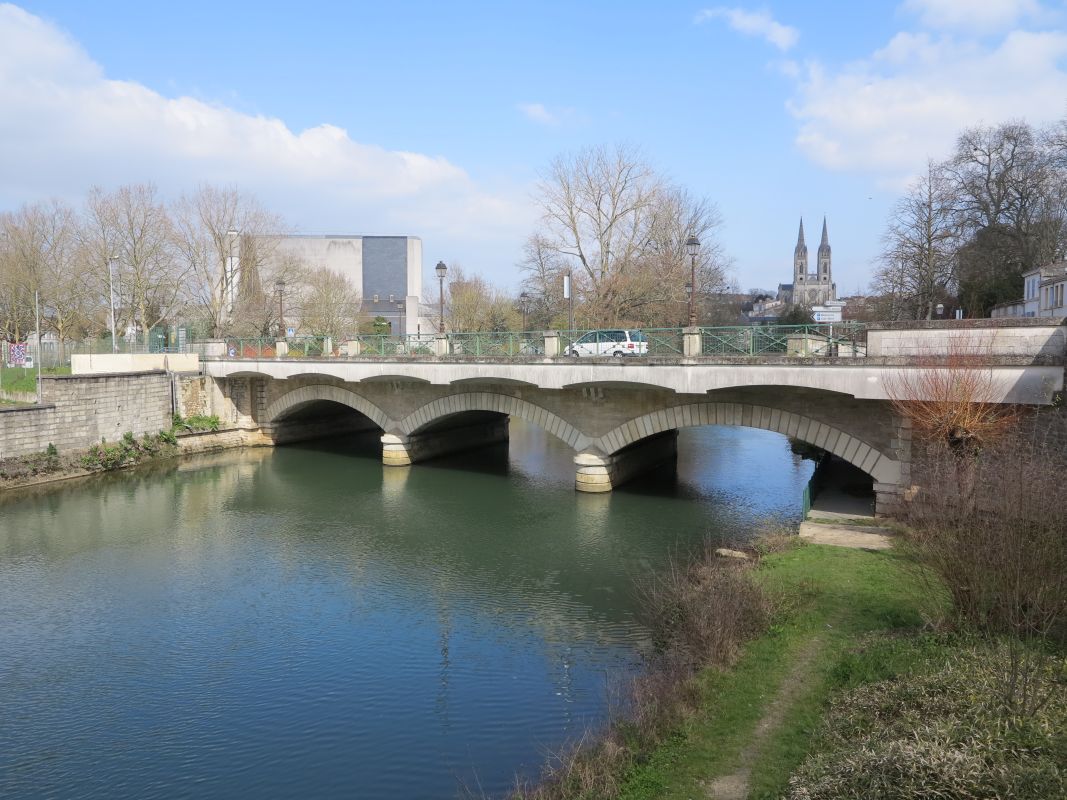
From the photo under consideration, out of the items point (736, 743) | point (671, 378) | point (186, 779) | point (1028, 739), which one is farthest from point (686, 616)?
point (671, 378)

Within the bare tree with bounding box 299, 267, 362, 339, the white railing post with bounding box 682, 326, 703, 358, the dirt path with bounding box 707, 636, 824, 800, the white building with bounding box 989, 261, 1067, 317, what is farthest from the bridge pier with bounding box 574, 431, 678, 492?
the bare tree with bounding box 299, 267, 362, 339

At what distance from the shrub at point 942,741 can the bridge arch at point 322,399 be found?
22.2 m

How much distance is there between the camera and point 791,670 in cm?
912

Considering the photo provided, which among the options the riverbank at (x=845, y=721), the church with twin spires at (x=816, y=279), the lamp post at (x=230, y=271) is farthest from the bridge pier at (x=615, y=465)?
the church with twin spires at (x=816, y=279)

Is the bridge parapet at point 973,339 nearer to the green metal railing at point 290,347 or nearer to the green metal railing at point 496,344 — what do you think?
the green metal railing at point 496,344

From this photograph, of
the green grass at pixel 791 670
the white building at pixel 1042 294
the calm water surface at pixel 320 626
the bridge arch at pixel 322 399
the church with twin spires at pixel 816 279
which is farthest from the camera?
the church with twin spires at pixel 816 279

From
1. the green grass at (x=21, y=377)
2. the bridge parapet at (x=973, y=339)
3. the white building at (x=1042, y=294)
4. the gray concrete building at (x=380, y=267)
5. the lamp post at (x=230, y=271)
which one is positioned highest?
the gray concrete building at (x=380, y=267)

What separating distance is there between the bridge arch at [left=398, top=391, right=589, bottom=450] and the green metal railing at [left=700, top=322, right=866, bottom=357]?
5.53 metres

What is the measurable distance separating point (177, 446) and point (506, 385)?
1431 cm

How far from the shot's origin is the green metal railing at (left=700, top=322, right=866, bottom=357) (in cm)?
1750

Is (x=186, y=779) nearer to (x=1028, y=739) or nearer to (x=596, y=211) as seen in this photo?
(x=1028, y=739)

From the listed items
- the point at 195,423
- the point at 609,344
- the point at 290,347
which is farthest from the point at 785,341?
the point at 195,423

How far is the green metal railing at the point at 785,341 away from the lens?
17.5 metres

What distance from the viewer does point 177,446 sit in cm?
2975
